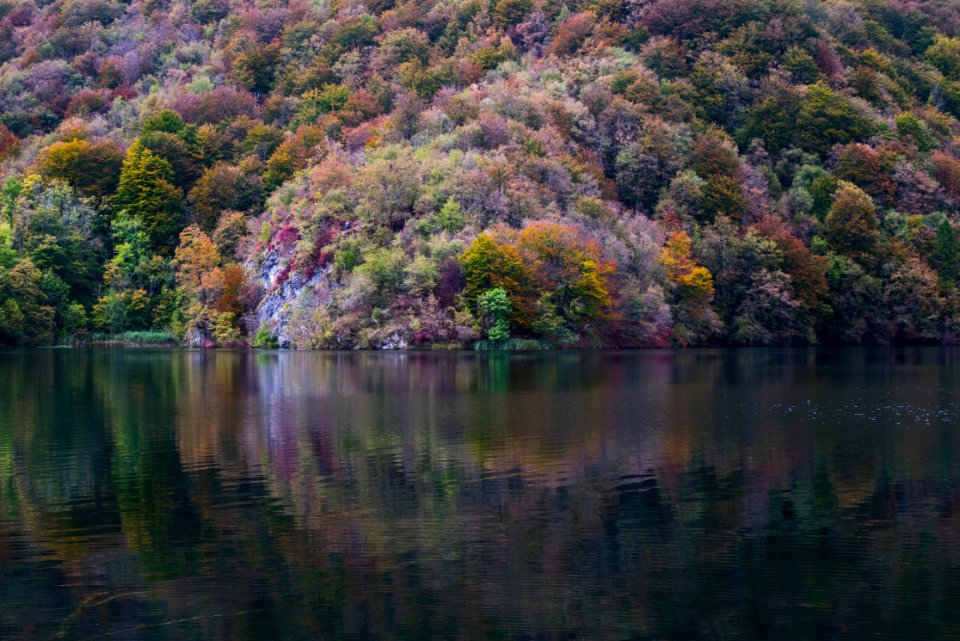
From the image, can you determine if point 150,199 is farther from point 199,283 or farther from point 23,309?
point 23,309

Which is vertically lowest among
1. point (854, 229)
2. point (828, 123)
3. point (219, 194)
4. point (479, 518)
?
point (479, 518)

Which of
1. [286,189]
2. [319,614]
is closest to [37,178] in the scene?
[286,189]

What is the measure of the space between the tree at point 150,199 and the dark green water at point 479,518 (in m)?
77.4

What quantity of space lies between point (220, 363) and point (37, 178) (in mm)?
56120

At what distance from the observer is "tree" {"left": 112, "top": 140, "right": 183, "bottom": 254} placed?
388 feet

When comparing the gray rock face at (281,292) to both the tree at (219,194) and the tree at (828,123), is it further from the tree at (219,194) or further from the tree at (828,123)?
the tree at (828,123)

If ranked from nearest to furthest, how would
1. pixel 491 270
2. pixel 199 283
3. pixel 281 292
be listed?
pixel 491 270
pixel 281 292
pixel 199 283

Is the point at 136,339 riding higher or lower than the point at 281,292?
lower

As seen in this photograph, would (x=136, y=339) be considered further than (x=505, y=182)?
Yes

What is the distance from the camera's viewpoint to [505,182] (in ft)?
328

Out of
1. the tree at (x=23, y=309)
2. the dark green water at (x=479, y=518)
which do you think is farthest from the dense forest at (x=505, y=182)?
the dark green water at (x=479, y=518)

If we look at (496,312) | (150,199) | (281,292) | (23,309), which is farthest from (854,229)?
(23,309)

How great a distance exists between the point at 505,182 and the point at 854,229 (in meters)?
39.1

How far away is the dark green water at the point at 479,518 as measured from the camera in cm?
1603
